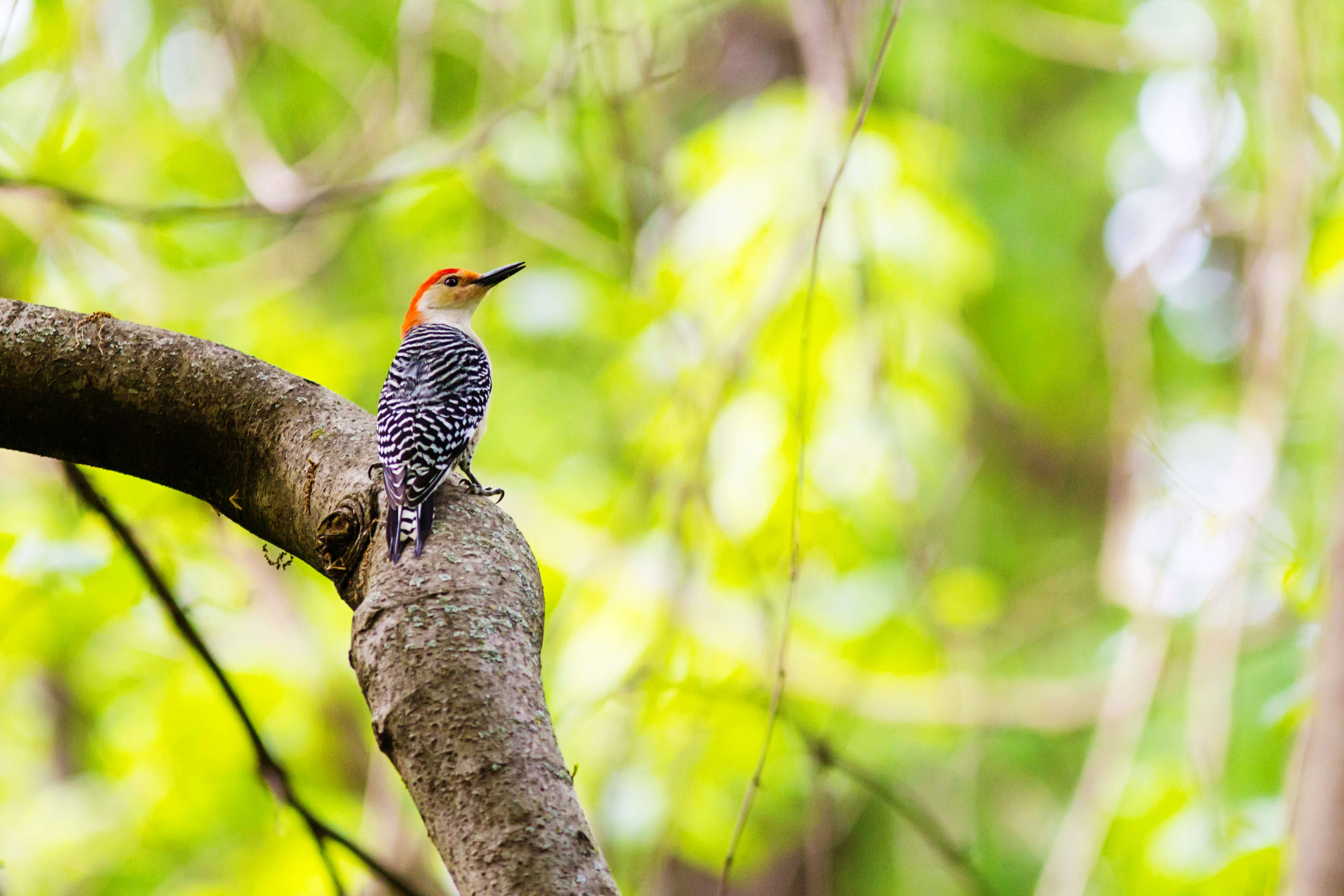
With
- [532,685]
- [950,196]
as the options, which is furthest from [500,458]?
[532,685]

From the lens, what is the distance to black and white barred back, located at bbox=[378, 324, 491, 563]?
4.85 ft

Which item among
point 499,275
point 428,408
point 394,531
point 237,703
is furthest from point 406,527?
point 499,275

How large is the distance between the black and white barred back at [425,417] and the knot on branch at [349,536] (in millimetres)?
28

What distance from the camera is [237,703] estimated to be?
1724 millimetres

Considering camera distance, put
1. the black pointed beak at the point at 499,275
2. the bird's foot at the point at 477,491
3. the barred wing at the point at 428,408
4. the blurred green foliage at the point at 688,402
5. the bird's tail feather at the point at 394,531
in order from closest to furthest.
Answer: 1. the bird's tail feather at the point at 394,531
2. the barred wing at the point at 428,408
3. the bird's foot at the point at 477,491
4. the blurred green foliage at the point at 688,402
5. the black pointed beak at the point at 499,275

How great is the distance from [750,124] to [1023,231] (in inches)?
119

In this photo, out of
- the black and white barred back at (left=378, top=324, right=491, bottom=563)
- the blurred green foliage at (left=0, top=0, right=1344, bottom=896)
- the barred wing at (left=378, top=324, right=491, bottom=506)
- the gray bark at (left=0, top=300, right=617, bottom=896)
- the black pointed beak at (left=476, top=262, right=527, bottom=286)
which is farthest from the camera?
the black pointed beak at (left=476, top=262, right=527, bottom=286)

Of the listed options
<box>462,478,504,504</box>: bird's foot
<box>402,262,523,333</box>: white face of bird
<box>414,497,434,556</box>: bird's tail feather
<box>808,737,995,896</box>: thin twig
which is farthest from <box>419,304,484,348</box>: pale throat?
<box>414,497,434,556</box>: bird's tail feather

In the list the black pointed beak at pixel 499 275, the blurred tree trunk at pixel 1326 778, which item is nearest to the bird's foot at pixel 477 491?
the black pointed beak at pixel 499 275

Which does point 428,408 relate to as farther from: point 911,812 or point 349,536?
point 911,812

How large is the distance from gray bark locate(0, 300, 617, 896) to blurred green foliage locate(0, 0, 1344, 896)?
2.74 ft

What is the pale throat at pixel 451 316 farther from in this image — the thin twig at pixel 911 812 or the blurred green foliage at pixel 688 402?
the thin twig at pixel 911 812

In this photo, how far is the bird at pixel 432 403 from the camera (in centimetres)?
151

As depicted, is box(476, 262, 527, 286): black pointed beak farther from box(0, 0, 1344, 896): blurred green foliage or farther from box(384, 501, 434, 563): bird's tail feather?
box(384, 501, 434, 563): bird's tail feather
